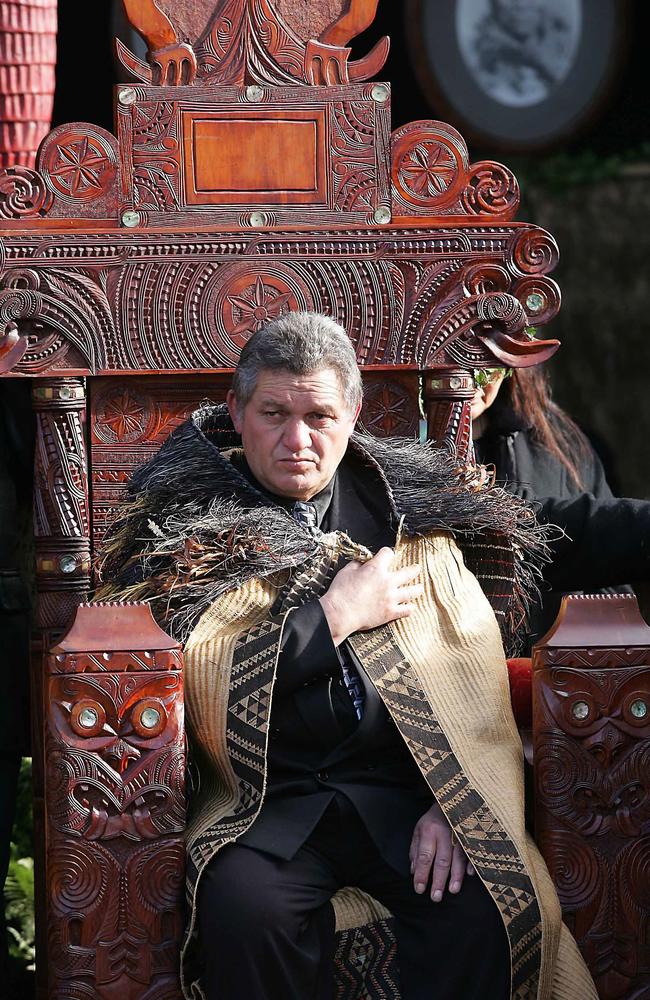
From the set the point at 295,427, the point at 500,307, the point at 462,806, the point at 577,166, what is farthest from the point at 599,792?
the point at 577,166

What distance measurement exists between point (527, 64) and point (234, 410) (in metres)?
3.30

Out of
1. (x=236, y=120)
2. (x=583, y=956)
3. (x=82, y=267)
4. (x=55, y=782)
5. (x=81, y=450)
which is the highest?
(x=236, y=120)

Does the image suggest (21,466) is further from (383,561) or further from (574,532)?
(574,532)

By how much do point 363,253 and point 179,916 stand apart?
164 cm

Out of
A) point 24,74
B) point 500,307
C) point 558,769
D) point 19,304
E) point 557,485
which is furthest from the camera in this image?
point 557,485

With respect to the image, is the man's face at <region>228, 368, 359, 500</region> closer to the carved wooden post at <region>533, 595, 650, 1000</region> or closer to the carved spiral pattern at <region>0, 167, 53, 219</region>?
the carved wooden post at <region>533, 595, 650, 1000</region>

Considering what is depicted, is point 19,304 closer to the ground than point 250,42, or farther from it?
closer to the ground

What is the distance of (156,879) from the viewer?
9.51ft

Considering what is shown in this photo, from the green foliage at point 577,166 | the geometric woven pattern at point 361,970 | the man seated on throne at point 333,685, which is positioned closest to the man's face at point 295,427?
the man seated on throne at point 333,685

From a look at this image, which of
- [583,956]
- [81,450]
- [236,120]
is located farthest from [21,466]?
[583,956]

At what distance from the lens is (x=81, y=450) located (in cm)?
363

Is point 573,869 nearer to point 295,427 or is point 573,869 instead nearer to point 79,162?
point 295,427

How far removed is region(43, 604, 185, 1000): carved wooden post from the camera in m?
2.89

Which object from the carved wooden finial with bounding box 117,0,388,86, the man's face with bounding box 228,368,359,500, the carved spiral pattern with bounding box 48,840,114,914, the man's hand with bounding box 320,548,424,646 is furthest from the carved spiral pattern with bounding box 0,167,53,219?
the carved spiral pattern with bounding box 48,840,114,914
